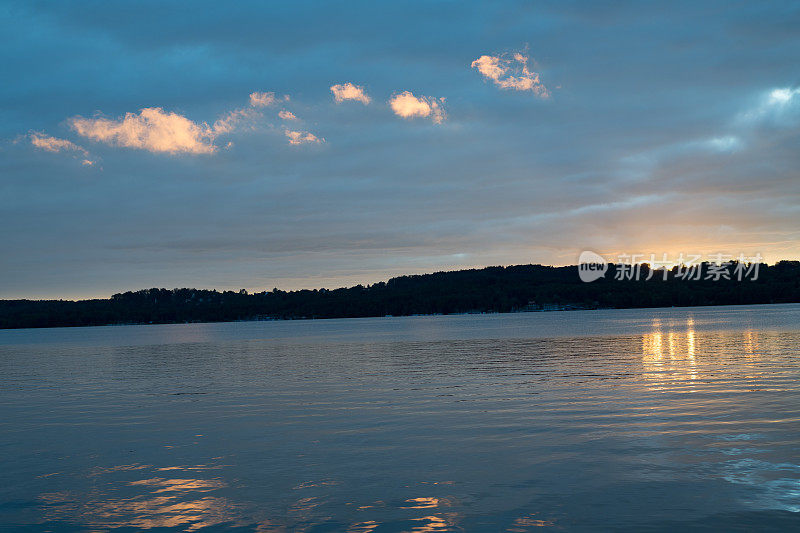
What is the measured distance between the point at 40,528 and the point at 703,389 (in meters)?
23.5

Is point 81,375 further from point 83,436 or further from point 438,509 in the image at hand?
point 438,509

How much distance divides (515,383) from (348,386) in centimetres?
784

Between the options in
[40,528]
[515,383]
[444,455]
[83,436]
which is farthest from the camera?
[515,383]

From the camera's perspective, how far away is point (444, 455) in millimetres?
15898

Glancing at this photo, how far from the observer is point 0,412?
86.5 feet

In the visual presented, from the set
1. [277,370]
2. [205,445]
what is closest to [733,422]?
[205,445]

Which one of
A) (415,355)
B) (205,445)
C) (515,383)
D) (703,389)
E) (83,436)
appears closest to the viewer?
(205,445)

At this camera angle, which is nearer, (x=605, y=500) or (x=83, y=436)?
(x=605, y=500)

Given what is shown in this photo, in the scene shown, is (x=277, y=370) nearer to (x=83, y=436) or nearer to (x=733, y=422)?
(x=83, y=436)

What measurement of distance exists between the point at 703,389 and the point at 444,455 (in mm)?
15061

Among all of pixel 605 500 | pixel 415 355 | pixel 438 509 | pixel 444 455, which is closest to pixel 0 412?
pixel 444 455

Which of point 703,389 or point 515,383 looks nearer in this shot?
point 703,389

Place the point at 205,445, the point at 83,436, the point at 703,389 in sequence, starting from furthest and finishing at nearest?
1. the point at 703,389
2. the point at 83,436
3. the point at 205,445

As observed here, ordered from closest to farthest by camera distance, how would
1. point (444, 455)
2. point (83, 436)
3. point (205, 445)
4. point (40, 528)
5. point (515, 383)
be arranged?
1. point (40, 528)
2. point (444, 455)
3. point (205, 445)
4. point (83, 436)
5. point (515, 383)
